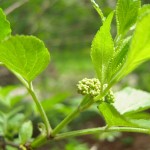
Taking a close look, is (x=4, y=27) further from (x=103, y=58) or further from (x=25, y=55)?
(x=103, y=58)

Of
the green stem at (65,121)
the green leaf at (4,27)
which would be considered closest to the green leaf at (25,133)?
the green stem at (65,121)

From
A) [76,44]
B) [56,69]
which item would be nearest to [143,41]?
[76,44]

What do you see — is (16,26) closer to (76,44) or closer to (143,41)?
(76,44)

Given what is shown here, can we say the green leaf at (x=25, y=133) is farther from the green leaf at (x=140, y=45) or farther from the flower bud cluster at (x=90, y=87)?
the green leaf at (x=140, y=45)

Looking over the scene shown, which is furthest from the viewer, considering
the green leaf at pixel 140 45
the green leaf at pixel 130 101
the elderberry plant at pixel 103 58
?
the green leaf at pixel 130 101

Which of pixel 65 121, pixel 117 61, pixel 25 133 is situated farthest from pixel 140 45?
pixel 25 133

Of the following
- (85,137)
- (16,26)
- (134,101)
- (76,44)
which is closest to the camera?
(134,101)

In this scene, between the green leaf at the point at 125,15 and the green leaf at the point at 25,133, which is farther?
the green leaf at the point at 25,133
